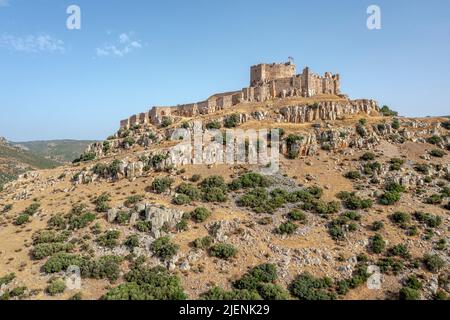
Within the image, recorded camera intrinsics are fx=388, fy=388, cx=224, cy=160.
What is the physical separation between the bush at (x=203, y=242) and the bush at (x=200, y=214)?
11.4 ft

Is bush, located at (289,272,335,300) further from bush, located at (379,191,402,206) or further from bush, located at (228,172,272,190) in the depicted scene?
bush, located at (228,172,272,190)

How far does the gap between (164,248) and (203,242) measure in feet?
13.5

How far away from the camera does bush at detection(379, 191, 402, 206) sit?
46.2 metres

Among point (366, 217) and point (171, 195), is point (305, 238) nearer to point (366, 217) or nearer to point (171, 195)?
point (366, 217)

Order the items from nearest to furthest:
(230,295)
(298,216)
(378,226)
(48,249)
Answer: (230,295)
(48,249)
(378,226)
(298,216)

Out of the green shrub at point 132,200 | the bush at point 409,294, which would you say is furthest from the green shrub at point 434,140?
the green shrub at point 132,200

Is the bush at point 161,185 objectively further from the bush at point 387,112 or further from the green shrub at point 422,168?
the bush at point 387,112

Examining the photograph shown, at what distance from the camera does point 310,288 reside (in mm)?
35188

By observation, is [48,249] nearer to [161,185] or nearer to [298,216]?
[161,185]

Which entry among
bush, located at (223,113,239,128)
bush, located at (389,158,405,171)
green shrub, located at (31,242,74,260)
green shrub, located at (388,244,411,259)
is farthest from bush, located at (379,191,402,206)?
green shrub, located at (31,242,74,260)

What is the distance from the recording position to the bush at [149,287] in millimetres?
32938

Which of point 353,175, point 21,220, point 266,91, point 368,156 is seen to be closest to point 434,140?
point 368,156

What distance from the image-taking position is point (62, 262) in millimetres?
37781
